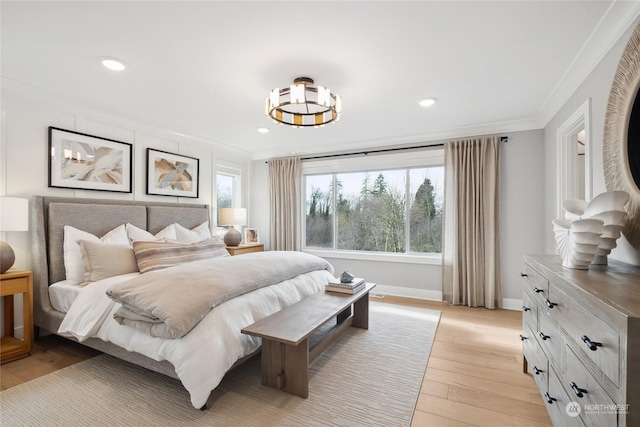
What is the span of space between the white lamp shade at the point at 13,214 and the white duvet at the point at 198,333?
770 mm

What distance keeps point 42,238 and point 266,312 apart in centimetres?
232

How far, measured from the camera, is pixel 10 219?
2.44 metres

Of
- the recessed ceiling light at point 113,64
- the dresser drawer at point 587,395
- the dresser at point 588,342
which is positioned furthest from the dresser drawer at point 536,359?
the recessed ceiling light at point 113,64

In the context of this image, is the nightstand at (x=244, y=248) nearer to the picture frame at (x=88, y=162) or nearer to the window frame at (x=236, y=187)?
the window frame at (x=236, y=187)

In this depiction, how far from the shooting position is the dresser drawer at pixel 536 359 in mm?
1683

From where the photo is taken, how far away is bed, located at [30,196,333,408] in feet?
5.95

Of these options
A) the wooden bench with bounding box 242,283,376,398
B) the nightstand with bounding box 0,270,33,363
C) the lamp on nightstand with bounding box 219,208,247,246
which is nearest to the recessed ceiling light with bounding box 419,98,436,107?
the wooden bench with bounding box 242,283,376,398

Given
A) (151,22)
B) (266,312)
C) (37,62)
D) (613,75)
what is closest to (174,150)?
(37,62)

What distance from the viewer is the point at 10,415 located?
180 centimetres

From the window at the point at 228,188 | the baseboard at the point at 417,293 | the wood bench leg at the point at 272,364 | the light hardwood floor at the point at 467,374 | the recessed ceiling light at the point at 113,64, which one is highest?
the recessed ceiling light at the point at 113,64

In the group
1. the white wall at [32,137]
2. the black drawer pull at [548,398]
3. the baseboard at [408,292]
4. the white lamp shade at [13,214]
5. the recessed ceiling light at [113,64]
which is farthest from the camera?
the baseboard at [408,292]

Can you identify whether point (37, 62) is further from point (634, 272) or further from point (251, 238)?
point (634, 272)

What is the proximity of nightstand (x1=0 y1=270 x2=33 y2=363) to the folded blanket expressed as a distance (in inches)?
45.2

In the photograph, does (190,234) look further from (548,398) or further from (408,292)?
(548,398)
